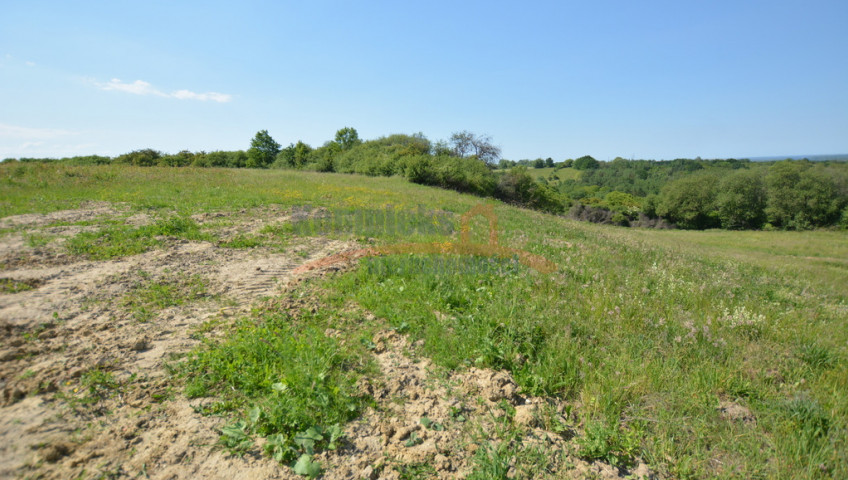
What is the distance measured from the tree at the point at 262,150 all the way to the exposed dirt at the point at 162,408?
67.4 m

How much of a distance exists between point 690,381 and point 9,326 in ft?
26.0

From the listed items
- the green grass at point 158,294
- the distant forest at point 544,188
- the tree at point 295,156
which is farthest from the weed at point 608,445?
the tree at point 295,156

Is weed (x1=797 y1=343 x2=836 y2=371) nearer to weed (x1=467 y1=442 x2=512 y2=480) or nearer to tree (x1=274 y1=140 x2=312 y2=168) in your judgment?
weed (x1=467 y1=442 x2=512 y2=480)

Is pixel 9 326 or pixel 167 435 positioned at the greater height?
pixel 9 326

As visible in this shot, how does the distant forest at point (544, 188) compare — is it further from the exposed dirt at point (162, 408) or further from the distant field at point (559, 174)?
the distant field at point (559, 174)

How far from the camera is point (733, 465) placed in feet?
8.45

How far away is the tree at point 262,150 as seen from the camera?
6538 centimetres

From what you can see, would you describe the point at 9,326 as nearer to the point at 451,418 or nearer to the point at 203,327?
the point at 203,327

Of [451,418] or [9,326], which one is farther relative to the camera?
[9,326]

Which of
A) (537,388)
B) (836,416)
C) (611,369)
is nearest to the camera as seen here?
(836,416)

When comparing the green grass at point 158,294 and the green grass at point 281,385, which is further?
the green grass at point 158,294

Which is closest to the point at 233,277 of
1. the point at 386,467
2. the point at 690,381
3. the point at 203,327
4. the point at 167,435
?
the point at 203,327

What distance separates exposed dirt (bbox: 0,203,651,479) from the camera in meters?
2.56

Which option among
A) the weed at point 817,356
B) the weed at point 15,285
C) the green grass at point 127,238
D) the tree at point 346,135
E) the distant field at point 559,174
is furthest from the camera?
the distant field at point 559,174
